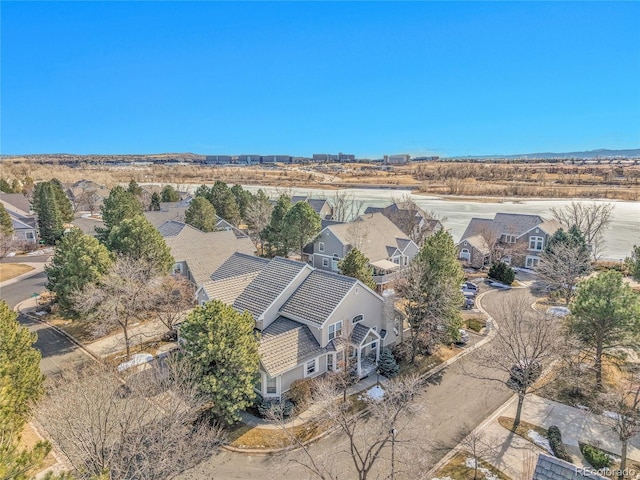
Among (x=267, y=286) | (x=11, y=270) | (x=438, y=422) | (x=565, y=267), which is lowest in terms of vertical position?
(x=438, y=422)

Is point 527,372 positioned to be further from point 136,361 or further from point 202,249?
point 202,249

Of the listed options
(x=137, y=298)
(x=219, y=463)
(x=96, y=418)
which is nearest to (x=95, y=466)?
(x=96, y=418)

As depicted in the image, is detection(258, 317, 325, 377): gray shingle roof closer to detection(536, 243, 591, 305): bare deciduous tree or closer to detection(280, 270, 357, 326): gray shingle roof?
detection(280, 270, 357, 326): gray shingle roof

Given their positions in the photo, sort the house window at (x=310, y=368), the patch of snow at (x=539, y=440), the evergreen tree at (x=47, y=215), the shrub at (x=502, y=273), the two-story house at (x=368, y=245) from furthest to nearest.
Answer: the evergreen tree at (x=47, y=215) < the two-story house at (x=368, y=245) < the shrub at (x=502, y=273) < the house window at (x=310, y=368) < the patch of snow at (x=539, y=440)

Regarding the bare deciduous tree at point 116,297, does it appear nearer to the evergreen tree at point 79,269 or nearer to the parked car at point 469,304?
the evergreen tree at point 79,269

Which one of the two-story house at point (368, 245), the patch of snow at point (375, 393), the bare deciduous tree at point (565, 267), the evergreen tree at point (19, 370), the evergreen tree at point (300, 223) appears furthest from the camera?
the evergreen tree at point (300, 223)

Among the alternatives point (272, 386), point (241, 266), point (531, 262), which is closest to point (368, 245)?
point (241, 266)

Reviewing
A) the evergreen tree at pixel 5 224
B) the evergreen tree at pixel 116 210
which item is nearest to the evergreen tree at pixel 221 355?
the evergreen tree at pixel 116 210
